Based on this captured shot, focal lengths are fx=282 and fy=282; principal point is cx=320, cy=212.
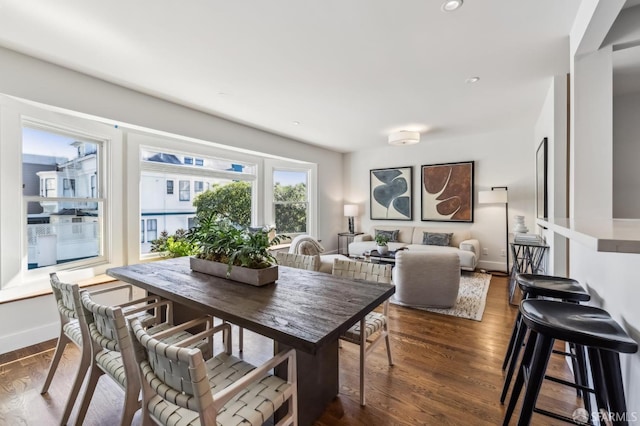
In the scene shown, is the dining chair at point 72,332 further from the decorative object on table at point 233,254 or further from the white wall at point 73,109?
the white wall at point 73,109

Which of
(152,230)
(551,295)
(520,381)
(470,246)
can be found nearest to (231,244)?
(520,381)

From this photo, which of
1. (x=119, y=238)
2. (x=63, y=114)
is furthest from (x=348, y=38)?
(x=119, y=238)

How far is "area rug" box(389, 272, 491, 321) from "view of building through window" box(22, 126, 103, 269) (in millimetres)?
3647

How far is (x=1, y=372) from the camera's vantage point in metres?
2.14

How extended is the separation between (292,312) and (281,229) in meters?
4.37

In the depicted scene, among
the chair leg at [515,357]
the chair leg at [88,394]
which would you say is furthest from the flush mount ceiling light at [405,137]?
the chair leg at [88,394]

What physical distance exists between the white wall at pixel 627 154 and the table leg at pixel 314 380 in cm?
343

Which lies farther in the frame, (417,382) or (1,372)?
(1,372)

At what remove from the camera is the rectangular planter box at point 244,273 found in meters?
1.79

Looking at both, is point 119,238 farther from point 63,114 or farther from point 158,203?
point 63,114

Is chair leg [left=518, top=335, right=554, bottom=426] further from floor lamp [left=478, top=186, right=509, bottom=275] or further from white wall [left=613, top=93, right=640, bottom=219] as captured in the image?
floor lamp [left=478, top=186, right=509, bottom=275]

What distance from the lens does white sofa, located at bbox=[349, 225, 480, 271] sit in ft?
15.6

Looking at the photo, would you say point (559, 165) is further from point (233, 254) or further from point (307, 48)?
point (233, 254)

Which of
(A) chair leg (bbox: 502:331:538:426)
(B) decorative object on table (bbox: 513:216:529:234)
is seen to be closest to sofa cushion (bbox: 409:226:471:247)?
(B) decorative object on table (bbox: 513:216:529:234)
